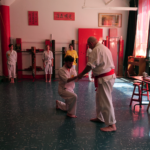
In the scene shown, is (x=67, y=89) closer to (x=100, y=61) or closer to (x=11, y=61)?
(x=100, y=61)

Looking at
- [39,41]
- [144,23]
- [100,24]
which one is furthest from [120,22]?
[39,41]

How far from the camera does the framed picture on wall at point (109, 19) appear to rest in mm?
8109

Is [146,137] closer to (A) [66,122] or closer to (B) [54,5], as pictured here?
(A) [66,122]

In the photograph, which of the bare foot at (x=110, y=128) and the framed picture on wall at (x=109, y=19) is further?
Result: the framed picture on wall at (x=109, y=19)

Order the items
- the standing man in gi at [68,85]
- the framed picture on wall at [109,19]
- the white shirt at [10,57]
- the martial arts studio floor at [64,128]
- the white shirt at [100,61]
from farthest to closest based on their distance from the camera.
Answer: the framed picture on wall at [109,19] < the white shirt at [10,57] < the standing man in gi at [68,85] < the white shirt at [100,61] < the martial arts studio floor at [64,128]

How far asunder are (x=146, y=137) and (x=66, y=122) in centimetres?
131

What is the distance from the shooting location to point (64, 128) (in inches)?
111

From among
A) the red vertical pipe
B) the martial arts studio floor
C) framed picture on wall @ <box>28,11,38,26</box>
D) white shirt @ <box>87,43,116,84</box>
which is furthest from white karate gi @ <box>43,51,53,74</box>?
white shirt @ <box>87,43,116,84</box>

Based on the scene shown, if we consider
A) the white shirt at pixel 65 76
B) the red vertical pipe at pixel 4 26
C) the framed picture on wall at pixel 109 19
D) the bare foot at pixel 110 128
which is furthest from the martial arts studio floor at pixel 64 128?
the framed picture on wall at pixel 109 19

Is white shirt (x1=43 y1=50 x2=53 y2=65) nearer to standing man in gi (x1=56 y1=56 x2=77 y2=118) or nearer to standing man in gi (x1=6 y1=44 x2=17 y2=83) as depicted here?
standing man in gi (x1=6 y1=44 x2=17 y2=83)

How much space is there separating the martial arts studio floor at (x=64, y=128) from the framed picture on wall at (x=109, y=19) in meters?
4.92

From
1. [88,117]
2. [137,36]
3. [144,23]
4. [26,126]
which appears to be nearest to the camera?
[26,126]

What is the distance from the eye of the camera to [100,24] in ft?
26.7

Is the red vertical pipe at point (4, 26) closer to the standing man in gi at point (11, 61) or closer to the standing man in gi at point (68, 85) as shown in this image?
the standing man in gi at point (11, 61)
